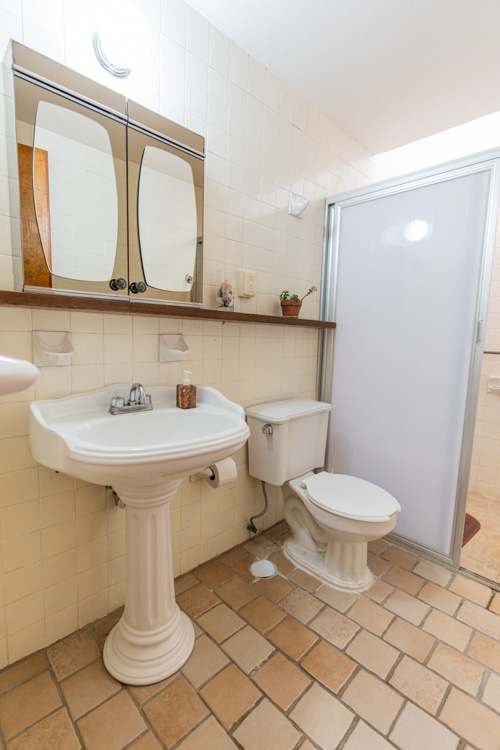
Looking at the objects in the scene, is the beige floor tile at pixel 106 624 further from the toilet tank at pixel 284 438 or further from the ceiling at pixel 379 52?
the ceiling at pixel 379 52

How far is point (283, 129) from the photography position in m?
1.83

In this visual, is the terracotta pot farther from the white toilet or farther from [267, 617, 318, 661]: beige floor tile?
[267, 617, 318, 661]: beige floor tile

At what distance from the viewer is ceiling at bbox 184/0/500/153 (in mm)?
1407

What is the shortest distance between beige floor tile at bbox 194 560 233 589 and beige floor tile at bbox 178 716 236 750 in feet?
1.84

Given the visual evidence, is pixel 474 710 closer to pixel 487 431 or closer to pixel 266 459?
pixel 266 459

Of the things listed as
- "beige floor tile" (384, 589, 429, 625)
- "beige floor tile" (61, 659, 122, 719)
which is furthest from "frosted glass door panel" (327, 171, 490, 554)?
"beige floor tile" (61, 659, 122, 719)

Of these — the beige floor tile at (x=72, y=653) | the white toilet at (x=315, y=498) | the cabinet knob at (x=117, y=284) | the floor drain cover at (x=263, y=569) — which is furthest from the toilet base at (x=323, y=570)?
the cabinet knob at (x=117, y=284)

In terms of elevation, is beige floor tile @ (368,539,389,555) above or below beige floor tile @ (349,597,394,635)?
above

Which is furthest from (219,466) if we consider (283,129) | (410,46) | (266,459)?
(410,46)

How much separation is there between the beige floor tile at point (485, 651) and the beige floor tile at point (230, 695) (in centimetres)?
80

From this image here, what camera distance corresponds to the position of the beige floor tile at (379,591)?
156cm

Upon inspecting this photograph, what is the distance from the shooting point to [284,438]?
1715 mm

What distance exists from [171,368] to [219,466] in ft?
1.47

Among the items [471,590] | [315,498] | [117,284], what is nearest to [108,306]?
[117,284]
